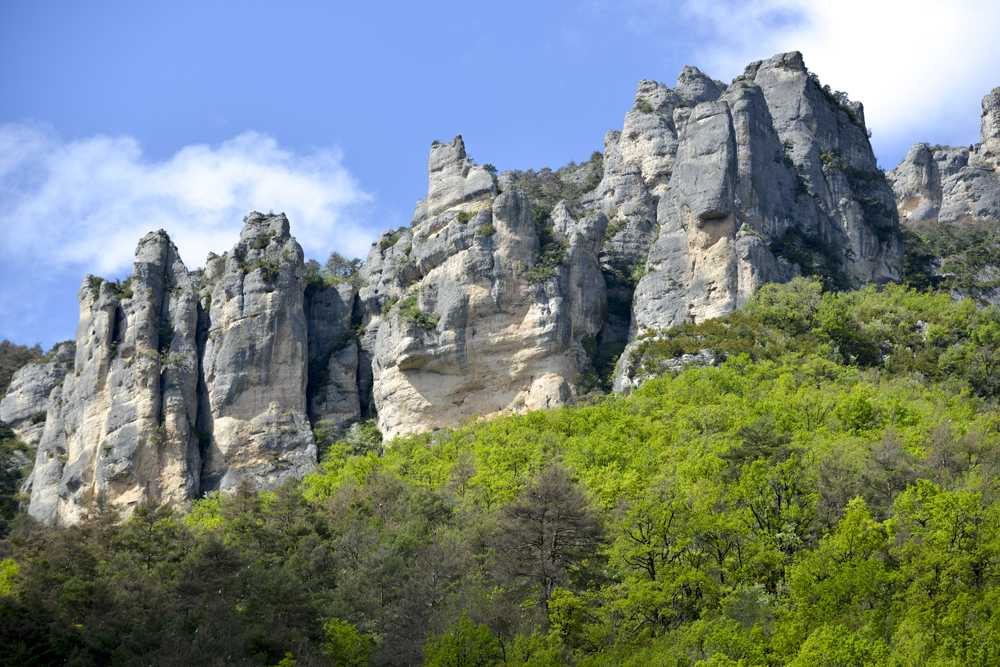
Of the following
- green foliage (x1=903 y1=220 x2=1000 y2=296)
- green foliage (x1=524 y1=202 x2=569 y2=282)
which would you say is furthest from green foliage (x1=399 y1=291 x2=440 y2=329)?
Result: green foliage (x1=903 y1=220 x2=1000 y2=296)

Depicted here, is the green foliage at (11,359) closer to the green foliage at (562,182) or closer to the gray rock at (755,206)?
the green foliage at (562,182)

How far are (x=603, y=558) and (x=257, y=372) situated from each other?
2986 centimetres

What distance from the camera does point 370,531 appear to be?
34.3 metres

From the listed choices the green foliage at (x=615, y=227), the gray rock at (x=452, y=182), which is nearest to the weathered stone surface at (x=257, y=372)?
the gray rock at (x=452, y=182)

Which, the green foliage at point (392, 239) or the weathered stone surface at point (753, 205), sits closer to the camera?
the weathered stone surface at point (753, 205)

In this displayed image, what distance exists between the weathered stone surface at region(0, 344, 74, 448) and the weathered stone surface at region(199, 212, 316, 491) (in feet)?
47.8

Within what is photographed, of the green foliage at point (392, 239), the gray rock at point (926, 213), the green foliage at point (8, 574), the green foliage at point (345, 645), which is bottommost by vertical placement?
the green foliage at point (345, 645)

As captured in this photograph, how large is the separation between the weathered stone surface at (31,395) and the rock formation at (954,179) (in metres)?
65.9

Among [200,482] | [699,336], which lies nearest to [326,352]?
[200,482]

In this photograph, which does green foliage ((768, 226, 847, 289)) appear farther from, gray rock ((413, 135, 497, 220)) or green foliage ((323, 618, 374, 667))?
green foliage ((323, 618, 374, 667))

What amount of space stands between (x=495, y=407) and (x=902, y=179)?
55480mm

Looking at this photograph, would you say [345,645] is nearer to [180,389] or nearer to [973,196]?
[180,389]

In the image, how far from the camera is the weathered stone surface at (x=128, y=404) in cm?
5069

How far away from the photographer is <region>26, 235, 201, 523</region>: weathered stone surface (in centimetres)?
5069
